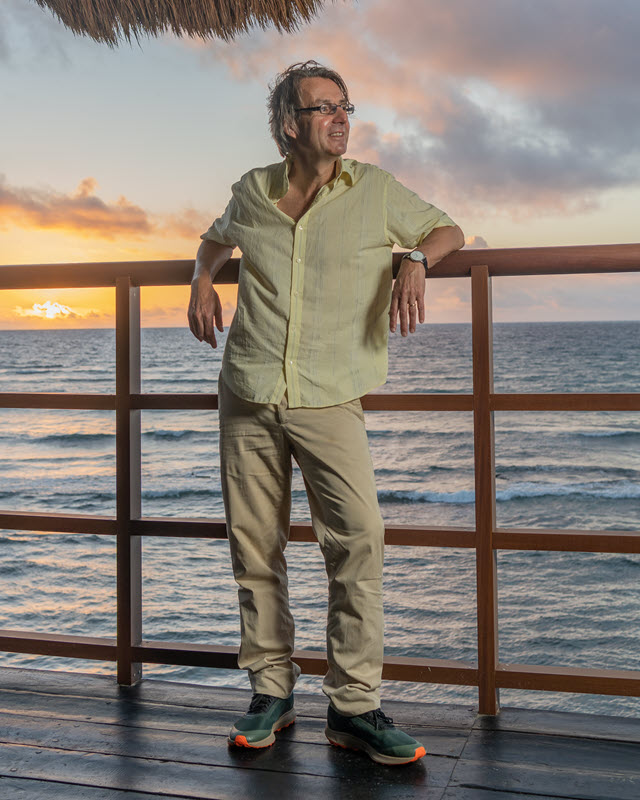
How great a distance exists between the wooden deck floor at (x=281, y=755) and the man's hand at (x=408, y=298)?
0.85 meters

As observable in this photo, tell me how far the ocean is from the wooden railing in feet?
9.52

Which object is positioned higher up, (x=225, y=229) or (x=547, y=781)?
(x=225, y=229)

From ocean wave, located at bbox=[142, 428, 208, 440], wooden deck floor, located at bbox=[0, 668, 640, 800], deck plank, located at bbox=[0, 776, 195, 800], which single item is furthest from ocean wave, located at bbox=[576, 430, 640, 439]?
deck plank, located at bbox=[0, 776, 195, 800]

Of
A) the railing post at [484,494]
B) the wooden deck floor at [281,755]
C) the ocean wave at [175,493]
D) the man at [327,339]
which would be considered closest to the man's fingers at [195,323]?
the man at [327,339]

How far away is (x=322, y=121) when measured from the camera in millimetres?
1714

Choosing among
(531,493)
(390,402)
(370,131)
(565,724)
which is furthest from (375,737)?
(370,131)

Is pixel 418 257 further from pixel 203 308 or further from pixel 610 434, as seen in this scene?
pixel 610 434

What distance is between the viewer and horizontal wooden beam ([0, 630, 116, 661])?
6.95 feet

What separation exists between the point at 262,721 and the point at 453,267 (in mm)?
1064

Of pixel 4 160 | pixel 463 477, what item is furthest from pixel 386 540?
pixel 4 160

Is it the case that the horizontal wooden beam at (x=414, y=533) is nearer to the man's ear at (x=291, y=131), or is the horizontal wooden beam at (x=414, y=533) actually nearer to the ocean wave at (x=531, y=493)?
the man's ear at (x=291, y=131)

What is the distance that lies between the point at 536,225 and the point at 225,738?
24308mm

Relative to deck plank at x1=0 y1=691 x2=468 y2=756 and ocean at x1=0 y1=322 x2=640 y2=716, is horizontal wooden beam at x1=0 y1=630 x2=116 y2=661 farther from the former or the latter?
ocean at x1=0 y1=322 x2=640 y2=716

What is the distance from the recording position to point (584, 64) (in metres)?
24.7
